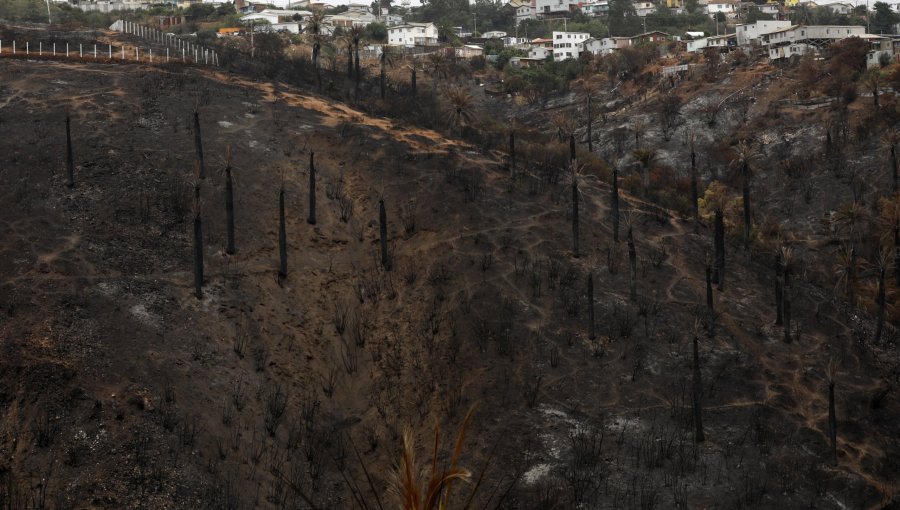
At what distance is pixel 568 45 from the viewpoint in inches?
4272

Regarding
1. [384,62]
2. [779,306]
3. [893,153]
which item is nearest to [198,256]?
[779,306]

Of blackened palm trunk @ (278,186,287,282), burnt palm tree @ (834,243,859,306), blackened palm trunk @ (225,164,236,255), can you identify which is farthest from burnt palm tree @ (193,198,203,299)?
burnt palm tree @ (834,243,859,306)

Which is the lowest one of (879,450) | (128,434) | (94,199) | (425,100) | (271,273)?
(879,450)

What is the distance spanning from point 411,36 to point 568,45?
65.0ft

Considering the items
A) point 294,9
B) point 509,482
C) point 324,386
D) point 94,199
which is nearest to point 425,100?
point 94,199

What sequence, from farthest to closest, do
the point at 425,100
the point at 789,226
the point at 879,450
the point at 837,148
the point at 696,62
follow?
the point at 696,62 → the point at 425,100 → the point at 837,148 → the point at 789,226 → the point at 879,450

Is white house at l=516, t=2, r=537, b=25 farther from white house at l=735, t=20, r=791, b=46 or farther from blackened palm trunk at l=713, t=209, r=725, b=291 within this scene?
blackened palm trunk at l=713, t=209, r=725, b=291

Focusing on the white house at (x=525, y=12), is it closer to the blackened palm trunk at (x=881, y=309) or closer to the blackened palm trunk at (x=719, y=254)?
the blackened palm trunk at (x=719, y=254)

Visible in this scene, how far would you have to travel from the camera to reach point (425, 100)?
A: 72438 millimetres

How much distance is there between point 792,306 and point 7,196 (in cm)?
3684

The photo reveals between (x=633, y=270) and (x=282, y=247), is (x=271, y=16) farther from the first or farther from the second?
(x=633, y=270)

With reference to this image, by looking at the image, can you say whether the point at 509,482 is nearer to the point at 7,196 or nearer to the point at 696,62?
the point at 7,196

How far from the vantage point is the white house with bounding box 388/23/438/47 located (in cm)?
11144

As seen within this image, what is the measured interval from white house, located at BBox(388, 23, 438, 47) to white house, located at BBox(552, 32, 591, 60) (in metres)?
15.5
